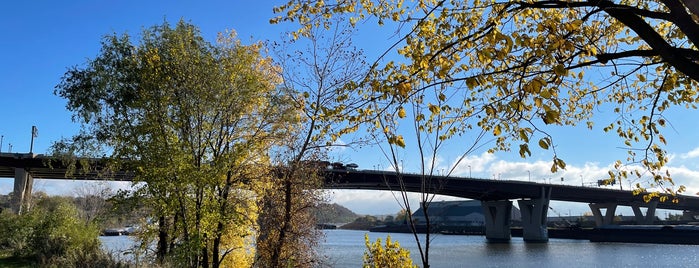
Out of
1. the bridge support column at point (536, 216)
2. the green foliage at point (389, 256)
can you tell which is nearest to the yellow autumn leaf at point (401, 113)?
the green foliage at point (389, 256)

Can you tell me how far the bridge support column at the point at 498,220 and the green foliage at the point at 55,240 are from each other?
8972cm

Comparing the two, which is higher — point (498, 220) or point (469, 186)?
point (469, 186)

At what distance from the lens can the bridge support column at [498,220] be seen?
103188 millimetres

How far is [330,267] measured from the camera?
17938 millimetres

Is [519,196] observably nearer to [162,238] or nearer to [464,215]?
[464,215]

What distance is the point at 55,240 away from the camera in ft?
64.3

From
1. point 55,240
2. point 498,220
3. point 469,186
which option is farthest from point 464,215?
point 55,240

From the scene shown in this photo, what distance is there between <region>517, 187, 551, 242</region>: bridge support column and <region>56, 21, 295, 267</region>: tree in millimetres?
86823

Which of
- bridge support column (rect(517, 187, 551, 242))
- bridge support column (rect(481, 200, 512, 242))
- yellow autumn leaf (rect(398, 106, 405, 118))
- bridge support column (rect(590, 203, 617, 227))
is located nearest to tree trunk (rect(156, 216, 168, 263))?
yellow autumn leaf (rect(398, 106, 405, 118))

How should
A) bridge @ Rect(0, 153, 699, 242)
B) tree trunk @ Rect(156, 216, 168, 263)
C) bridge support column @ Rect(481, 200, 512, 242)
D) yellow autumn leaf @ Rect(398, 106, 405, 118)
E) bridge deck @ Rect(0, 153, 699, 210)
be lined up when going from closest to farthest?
yellow autumn leaf @ Rect(398, 106, 405, 118), tree trunk @ Rect(156, 216, 168, 263), bridge deck @ Rect(0, 153, 699, 210), bridge @ Rect(0, 153, 699, 242), bridge support column @ Rect(481, 200, 512, 242)

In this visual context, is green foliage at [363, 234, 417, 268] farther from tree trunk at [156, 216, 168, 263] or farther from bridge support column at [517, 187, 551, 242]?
bridge support column at [517, 187, 551, 242]

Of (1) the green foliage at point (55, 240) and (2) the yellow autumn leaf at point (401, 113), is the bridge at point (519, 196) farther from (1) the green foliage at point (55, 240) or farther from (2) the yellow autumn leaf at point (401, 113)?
(2) the yellow autumn leaf at point (401, 113)

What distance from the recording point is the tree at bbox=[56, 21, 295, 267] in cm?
1627

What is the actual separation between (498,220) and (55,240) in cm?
9488
